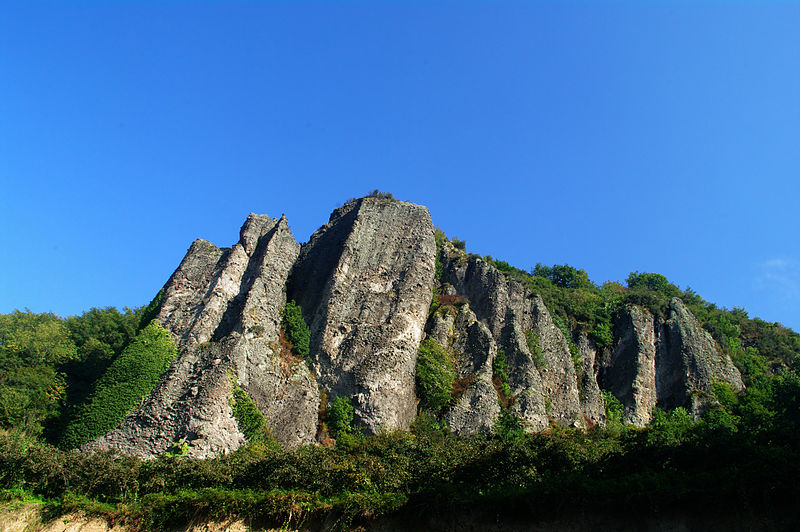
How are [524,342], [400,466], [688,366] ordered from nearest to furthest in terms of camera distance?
[400,466] < [524,342] < [688,366]

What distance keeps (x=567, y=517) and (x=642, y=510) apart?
8.35ft

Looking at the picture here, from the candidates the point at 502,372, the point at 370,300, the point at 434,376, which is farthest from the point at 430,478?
the point at 370,300

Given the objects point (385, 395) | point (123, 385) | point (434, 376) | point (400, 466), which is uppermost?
point (434, 376)

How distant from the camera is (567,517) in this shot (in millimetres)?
20266

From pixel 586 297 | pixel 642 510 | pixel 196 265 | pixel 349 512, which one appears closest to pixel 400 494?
pixel 349 512

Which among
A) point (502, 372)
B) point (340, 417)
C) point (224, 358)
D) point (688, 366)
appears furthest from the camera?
point (688, 366)

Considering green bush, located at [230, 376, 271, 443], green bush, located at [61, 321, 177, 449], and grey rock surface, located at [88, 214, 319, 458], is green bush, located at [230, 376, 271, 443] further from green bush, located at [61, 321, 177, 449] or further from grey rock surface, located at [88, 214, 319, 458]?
green bush, located at [61, 321, 177, 449]

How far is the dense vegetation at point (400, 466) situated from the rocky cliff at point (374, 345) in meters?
1.08

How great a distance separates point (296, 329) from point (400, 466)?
15117 millimetres

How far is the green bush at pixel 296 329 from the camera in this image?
119ft

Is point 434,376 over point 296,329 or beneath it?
beneath

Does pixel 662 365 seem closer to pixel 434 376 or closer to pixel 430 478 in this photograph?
pixel 434 376

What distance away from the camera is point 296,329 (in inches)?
1455

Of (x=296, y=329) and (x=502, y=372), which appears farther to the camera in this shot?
(x=502, y=372)
